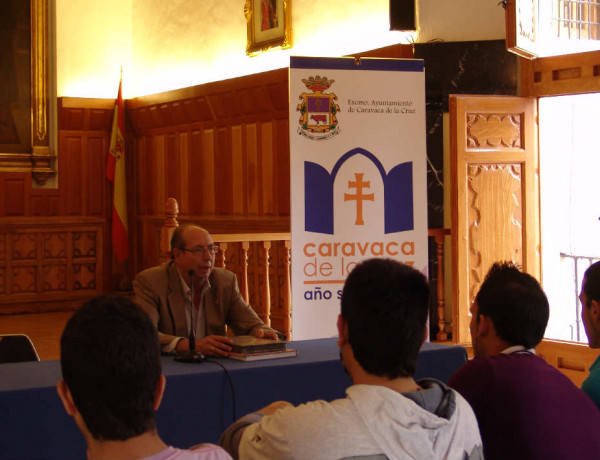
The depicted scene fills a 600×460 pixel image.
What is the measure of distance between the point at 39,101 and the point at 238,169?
3096mm

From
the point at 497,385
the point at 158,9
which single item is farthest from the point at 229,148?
the point at 497,385

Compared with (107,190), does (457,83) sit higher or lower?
higher

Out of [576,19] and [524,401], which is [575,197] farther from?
[524,401]

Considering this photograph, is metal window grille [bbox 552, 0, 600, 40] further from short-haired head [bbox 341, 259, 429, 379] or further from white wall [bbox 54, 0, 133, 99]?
white wall [bbox 54, 0, 133, 99]

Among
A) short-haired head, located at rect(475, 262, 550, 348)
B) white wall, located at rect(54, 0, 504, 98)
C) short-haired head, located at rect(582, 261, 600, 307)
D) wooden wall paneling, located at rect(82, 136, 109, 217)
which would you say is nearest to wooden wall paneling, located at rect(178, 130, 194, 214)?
white wall, located at rect(54, 0, 504, 98)

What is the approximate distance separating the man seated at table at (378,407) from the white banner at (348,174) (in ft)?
8.97

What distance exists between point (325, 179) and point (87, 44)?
23.2ft

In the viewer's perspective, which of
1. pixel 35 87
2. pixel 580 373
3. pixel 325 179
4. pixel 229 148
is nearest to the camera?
pixel 325 179

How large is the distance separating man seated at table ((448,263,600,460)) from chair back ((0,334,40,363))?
6.97 feet

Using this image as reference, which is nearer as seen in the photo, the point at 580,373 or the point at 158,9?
the point at 580,373

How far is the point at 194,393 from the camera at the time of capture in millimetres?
2738

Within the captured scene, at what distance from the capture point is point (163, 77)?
1032 cm

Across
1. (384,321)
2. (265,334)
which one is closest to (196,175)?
(265,334)

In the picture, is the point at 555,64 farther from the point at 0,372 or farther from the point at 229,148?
the point at 0,372
